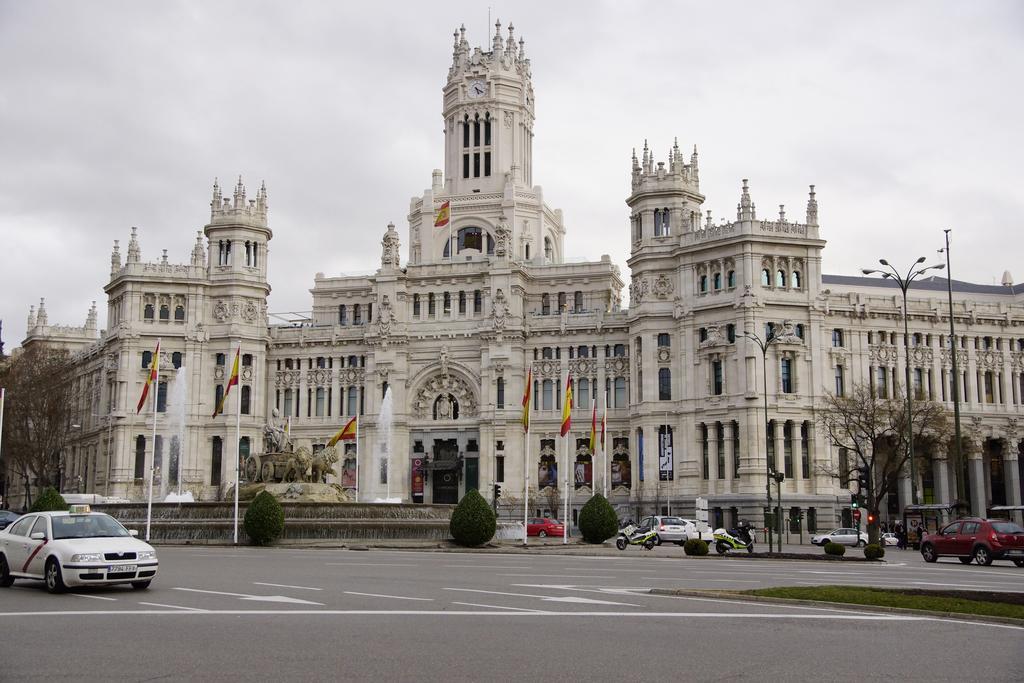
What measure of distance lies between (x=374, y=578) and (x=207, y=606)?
811 cm

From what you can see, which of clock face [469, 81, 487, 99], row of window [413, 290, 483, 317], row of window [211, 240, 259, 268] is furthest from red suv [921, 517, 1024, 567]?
clock face [469, 81, 487, 99]

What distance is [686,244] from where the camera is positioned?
8988 cm

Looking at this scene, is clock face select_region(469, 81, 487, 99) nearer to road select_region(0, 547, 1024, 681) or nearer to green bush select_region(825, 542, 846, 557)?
green bush select_region(825, 542, 846, 557)

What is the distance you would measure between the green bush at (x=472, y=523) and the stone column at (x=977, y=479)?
55961 millimetres

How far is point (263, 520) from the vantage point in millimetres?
47812

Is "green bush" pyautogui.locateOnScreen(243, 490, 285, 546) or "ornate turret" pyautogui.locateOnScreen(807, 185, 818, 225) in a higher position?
"ornate turret" pyautogui.locateOnScreen(807, 185, 818, 225)

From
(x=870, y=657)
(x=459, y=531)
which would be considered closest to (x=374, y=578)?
(x=870, y=657)

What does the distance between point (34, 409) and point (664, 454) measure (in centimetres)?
5318

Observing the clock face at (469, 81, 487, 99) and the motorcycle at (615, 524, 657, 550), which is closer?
the motorcycle at (615, 524, 657, 550)

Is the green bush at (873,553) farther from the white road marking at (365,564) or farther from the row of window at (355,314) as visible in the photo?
the row of window at (355,314)

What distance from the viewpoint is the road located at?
14.2 metres

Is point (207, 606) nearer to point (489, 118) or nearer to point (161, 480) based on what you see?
point (161, 480)

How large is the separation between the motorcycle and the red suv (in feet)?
43.9

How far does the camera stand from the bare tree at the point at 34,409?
95188 mm
